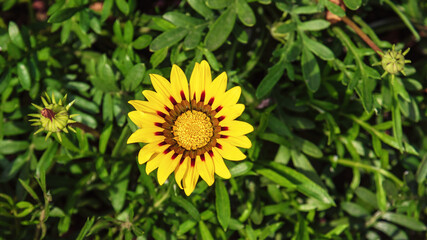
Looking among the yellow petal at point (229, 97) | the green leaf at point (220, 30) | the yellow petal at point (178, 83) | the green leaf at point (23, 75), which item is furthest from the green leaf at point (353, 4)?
the green leaf at point (23, 75)

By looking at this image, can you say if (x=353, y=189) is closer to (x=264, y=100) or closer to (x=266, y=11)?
(x=264, y=100)

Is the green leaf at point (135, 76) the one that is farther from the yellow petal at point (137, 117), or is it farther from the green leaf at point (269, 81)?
the green leaf at point (269, 81)

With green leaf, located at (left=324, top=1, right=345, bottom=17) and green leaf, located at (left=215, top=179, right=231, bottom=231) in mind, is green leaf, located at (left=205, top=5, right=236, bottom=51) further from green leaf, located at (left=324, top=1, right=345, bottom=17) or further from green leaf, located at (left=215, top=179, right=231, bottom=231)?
green leaf, located at (left=215, top=179, right=231, bottom=231)

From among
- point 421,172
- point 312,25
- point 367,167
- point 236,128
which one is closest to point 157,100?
point 236,128

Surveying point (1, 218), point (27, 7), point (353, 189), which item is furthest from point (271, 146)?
point (27, 7)

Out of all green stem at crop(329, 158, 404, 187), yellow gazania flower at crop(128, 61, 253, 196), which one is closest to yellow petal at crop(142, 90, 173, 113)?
yellow gazania flower at crop(128, 61, 253, 196)

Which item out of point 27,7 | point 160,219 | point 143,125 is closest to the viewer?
point 143,125
